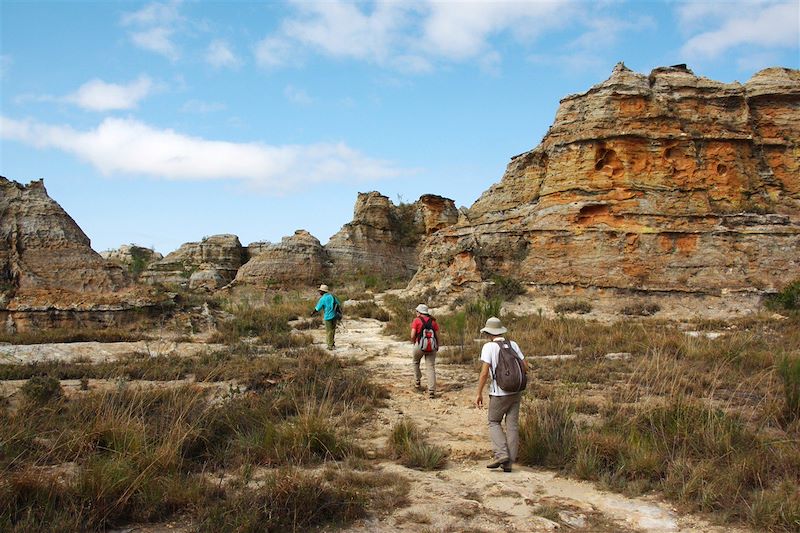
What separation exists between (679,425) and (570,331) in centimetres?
698

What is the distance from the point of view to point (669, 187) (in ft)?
55.9

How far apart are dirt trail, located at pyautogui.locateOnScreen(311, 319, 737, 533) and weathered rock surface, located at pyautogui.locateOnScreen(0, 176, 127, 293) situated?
1093 cm

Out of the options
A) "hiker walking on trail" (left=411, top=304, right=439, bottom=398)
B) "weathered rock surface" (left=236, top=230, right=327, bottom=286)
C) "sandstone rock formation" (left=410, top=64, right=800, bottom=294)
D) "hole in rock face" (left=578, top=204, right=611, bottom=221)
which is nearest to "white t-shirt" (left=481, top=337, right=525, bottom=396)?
"hiker walking on trail" (left=411, top=304, right=439, bottom=398)

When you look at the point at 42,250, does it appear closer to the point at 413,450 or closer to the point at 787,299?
the point at 413,450

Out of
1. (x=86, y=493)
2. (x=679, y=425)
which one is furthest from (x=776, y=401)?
(x=86, y=493)

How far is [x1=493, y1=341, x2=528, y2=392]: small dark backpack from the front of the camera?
5520 mm

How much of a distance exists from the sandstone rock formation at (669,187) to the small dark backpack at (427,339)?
9709 millimetres

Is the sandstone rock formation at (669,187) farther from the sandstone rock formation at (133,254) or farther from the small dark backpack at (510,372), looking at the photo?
the sandstone rock formation at (133,254)

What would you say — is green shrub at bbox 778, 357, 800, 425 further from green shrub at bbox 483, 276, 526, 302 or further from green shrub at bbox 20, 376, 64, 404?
green shrub at bbox 483, 276, 526, 302

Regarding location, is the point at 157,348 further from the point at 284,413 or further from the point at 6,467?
the point at 6,467

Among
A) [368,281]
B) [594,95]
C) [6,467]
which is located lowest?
[6,467]

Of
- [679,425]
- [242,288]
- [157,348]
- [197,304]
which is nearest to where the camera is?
[679,425]

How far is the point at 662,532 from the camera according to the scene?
4.18m

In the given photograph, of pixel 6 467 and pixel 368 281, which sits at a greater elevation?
pixel 368 281
